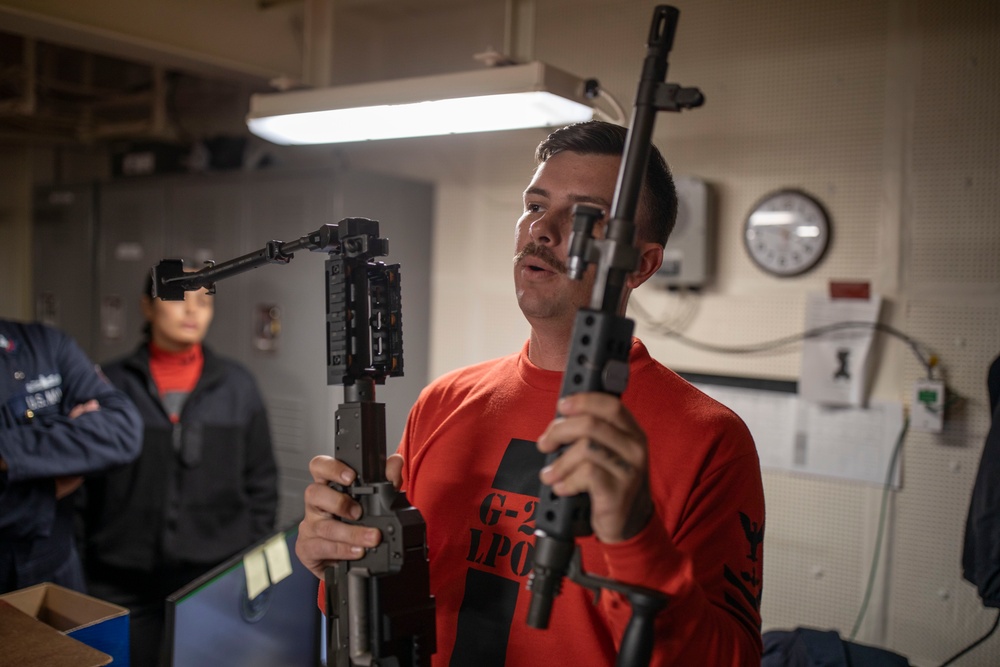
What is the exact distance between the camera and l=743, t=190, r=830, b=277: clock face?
9.22ft

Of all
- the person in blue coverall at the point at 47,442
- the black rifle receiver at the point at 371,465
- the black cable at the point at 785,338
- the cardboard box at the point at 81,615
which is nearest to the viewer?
the black rifle receiver at the point at 371,465

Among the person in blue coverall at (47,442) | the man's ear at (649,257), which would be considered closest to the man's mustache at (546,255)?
the man's ear at (649,257)

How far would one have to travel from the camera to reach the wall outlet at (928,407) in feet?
8.47

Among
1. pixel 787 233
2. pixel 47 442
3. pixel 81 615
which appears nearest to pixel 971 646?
pixel 787 233

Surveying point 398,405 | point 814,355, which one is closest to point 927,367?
point 814,355

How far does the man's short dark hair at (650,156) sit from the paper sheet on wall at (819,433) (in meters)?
1.40

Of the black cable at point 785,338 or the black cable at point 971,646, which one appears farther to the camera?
the black cable at point 785,338

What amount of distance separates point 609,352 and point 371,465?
1.35ft

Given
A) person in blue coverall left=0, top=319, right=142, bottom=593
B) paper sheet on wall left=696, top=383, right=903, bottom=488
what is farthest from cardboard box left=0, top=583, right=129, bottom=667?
paper sheet on wall left=696, top=383, right=903, bottom=488

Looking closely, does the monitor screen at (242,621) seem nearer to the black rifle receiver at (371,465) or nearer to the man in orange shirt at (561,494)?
the man in orange shirt at (561,494)

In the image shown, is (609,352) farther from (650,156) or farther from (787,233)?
(787,233)

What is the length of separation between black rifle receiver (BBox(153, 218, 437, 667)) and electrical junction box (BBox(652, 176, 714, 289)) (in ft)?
6.60

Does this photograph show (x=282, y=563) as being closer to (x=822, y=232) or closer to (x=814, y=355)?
(x=814, y=355)

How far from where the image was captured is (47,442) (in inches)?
90.4
